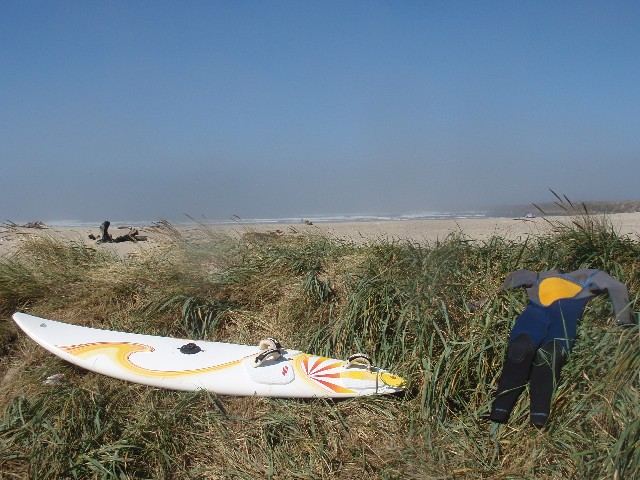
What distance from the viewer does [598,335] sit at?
3.46 m

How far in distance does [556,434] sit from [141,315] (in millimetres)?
3033

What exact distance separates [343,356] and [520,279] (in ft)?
4.00

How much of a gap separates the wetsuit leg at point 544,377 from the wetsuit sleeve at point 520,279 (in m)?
0.54

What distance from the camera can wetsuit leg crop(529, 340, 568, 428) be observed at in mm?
3301

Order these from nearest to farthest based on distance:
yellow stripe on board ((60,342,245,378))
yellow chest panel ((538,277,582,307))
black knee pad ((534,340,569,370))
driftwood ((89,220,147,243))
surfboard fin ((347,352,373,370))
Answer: black knee pad ((534,340,569,370)), yellow chest panel ((538,277,582,307)), surfboard fin ((347,352,373,370)), yellow stripe on board ((60,342,245,378)), driftwood ((89,220,147,243))

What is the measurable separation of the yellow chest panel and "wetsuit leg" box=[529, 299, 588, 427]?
0.18 feet

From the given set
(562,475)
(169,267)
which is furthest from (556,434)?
(169,267)

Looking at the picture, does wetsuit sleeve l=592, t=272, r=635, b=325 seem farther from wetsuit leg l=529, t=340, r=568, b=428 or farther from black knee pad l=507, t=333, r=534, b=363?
black knee pad l=507, t=333, r=534, b=363

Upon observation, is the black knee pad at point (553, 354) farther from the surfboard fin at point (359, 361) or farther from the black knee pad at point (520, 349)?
the surfboard fin at point (359, 361)

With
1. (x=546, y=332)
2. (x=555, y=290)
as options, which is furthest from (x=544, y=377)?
(x=555, y=290)

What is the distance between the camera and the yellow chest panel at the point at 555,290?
12.3 feet

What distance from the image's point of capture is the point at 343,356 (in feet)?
13.9

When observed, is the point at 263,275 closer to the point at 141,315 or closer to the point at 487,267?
the point at 141,315

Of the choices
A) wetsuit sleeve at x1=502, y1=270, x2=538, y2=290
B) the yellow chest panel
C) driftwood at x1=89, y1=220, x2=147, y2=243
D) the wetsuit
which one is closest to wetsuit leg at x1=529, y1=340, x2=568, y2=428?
the wetsuit
